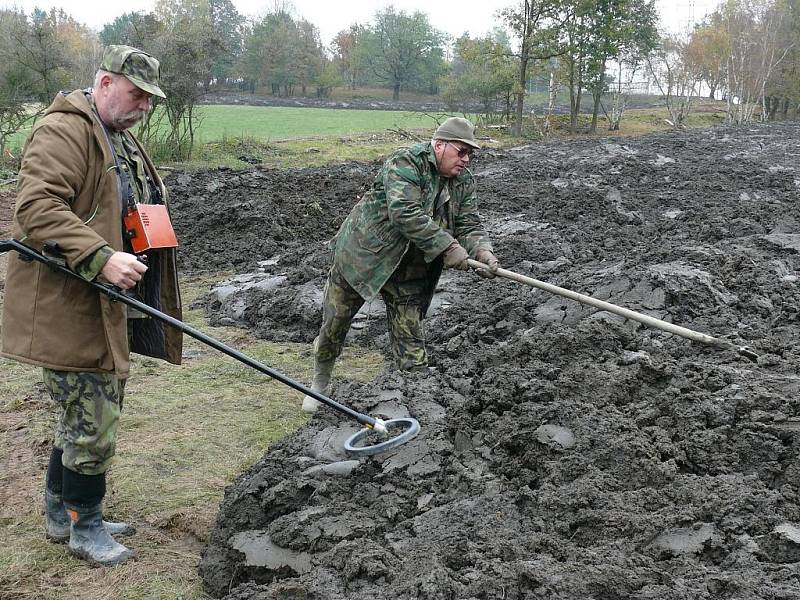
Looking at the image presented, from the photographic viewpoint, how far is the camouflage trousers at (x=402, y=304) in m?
5.04

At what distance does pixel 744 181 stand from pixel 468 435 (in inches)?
406

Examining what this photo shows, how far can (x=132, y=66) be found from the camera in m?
3.14

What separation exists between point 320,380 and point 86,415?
7.98 ft

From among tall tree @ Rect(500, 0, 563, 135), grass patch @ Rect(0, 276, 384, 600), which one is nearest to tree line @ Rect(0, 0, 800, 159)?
tall tree @ Rect(500, 0, 563, 135)

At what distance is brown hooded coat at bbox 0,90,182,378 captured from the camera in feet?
10.0

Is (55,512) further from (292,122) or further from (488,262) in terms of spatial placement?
(292,122)

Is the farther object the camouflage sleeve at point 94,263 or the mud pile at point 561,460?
the camouflage sleeve at point 94,263

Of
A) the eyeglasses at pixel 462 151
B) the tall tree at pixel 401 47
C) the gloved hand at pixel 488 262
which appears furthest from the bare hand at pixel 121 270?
the tall tree at pixel 401 47

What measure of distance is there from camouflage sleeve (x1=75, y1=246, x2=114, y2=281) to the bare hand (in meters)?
0.02

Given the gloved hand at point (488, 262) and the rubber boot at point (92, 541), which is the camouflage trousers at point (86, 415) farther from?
the gloved hand at point (488, 262)

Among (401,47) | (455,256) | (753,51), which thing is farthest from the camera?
(401,47)

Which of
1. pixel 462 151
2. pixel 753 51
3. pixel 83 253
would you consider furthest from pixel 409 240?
pixel 753 51

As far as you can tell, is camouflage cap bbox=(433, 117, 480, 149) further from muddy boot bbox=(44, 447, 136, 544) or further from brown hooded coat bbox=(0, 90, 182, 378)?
muddy boot bbox=(44, 447, 136, 544)

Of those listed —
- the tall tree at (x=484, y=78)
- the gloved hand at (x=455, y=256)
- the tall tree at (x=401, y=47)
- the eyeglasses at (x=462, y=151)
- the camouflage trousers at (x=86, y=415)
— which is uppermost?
the tall tree at (x=401, y=47)
